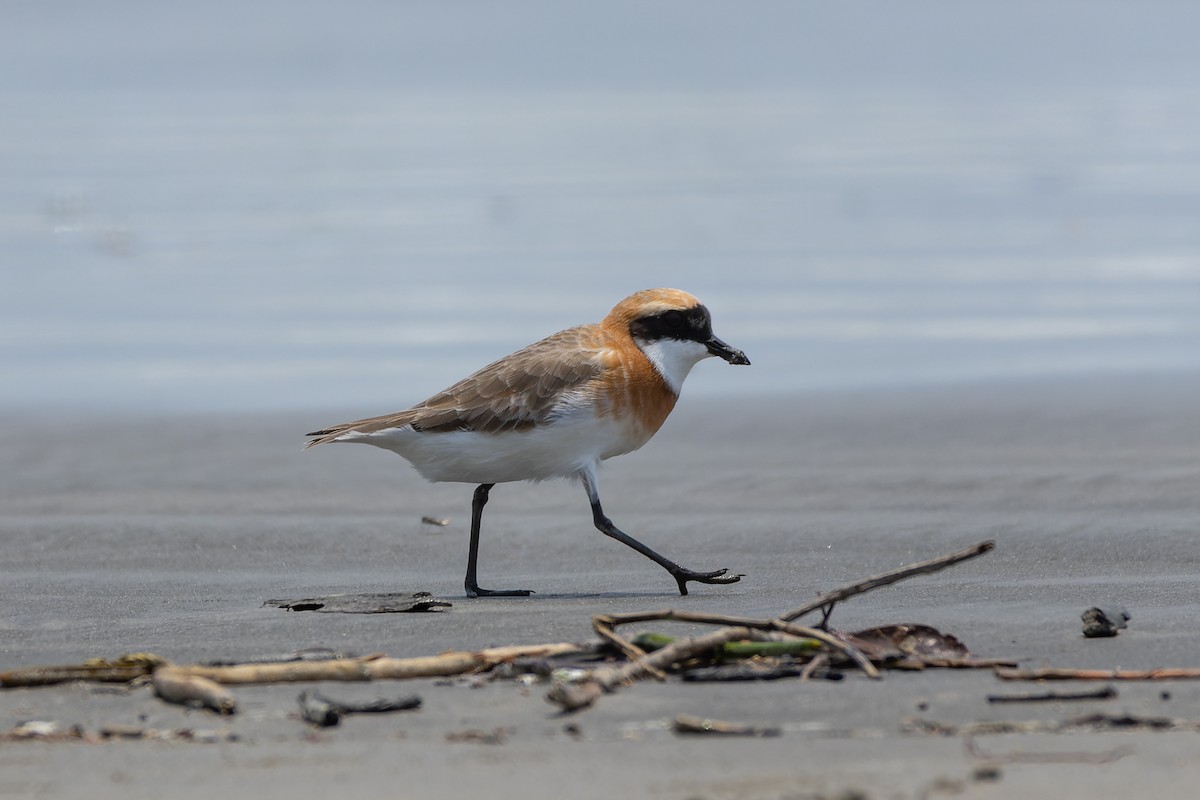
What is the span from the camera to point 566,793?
148 inches

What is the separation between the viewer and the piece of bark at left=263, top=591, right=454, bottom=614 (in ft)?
20.3

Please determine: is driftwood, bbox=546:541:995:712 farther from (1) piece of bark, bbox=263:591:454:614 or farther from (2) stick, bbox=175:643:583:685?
(1) piece of bark, bbox=263:591:454:614

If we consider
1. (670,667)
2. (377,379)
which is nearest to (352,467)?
(377,379)

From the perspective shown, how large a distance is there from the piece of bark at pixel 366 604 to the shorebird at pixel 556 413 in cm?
71

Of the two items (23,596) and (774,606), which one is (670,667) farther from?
(23,596)

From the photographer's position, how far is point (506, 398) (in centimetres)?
729

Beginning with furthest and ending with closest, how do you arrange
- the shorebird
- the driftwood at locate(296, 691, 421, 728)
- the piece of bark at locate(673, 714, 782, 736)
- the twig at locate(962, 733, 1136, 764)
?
the shorebird
the driftwood at locate(296, 691, 421, 728)
the piece of bark at locate(673, 714, 782, 736)
the twig at locate(962, 733, 1136, 764)

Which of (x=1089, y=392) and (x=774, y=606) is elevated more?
(x=1089, y=392)

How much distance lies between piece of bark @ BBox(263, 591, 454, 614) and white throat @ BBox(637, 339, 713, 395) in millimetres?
1649

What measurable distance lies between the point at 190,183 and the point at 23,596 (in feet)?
57.2

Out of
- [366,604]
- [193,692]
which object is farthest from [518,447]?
[193,692]

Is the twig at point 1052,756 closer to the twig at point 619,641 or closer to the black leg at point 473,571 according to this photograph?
the twig at point 619,641

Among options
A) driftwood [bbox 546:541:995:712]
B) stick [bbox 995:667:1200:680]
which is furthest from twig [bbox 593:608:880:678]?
stick [bbox 995:667:1200:680]

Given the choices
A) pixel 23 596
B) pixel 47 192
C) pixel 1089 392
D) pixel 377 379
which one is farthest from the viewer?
pixel 47 192
